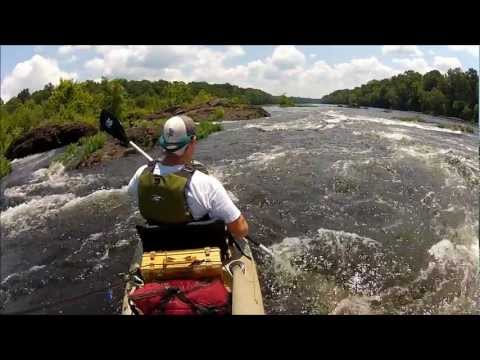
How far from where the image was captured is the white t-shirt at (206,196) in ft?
9.60

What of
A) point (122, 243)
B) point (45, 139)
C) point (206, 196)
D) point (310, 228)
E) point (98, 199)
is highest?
point (206, 196)

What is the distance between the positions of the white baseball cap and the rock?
19.4m

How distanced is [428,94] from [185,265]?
3684cm

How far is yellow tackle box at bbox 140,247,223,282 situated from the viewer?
9.74 ft

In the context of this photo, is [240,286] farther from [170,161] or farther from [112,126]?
[112,126]

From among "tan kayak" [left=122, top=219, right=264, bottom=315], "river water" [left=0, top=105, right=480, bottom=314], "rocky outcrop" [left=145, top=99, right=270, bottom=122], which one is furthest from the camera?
"rocky outcrop" [left=145, top=99, right=270, bottom=122]

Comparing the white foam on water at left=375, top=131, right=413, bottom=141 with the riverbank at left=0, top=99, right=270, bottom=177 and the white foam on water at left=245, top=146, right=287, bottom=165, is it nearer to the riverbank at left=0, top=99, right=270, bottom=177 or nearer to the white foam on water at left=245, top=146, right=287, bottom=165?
the white foam on water at left=245, top=146, right=287, bottom=165

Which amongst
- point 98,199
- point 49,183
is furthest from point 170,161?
point 49,183

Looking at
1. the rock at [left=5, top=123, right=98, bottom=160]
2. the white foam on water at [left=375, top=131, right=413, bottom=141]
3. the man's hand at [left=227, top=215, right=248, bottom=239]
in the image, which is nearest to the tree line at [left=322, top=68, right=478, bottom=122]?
the white foam on water at [left=375, top=131, right=413, bottom=141]

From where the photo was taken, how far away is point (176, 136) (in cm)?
292

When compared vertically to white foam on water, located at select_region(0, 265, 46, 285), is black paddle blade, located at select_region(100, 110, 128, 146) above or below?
above
